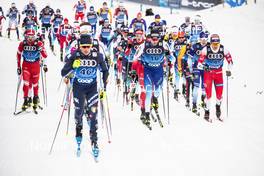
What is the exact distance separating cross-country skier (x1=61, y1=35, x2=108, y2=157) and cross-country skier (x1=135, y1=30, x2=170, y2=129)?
8.89ft

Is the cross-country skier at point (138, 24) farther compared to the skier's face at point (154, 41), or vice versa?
the cross-country skier at point (138, 24)

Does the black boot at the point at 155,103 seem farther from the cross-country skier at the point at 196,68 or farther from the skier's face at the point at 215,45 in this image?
the skier's face at the point at 215,45

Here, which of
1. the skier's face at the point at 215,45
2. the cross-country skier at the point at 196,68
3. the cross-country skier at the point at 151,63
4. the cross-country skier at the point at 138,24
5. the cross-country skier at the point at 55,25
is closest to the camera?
the cross-country skier at the point at 151,63

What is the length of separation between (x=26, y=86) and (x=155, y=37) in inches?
181

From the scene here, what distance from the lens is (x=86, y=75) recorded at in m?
7.74

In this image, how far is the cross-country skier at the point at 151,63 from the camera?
10359 millimetres

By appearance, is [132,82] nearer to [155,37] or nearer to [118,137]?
[155,37]

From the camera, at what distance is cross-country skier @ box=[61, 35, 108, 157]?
7.62m

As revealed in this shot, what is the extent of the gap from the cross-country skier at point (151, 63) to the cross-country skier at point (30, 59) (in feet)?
10.9

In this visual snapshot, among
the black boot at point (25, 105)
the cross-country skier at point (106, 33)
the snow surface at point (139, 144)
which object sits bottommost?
the snow surface at point (139, 144)

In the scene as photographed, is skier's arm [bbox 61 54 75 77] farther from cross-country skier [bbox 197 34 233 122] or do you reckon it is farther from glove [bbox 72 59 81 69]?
cross-country skier [bbox 197 34 233 122]

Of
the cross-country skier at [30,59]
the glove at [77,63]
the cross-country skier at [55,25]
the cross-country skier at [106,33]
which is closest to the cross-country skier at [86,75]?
the glove at [77,63]

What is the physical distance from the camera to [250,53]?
2242 cm

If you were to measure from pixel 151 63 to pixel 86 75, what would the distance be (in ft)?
10.5
